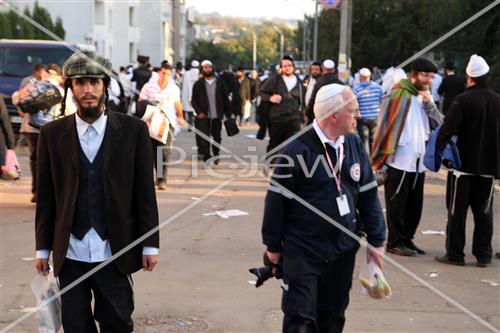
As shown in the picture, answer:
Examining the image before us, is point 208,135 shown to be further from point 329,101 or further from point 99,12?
point 99,12

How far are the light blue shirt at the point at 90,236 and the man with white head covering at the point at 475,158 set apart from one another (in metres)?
4.48

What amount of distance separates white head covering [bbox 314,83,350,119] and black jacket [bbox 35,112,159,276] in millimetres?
1021

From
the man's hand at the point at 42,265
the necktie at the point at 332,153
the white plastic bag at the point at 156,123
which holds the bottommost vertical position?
the man's hand at the point at 42,265

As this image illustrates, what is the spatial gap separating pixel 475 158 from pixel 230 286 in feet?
9.07

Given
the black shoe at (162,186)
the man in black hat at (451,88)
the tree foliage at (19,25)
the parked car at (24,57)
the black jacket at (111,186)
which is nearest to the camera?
the black jacket at (111,186)

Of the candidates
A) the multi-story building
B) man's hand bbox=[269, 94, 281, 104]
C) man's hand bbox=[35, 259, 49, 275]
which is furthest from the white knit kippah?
the multi-story building

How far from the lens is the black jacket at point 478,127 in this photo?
26.1 feet

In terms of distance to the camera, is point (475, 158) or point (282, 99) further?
point (282, 99)

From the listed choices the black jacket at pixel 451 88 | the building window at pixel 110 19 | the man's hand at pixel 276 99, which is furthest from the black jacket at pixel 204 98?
the building window at pixel 110 19

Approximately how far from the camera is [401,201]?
8516 mm

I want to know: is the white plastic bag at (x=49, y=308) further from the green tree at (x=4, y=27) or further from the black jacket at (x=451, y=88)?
the green tree at (x=4, y=27)

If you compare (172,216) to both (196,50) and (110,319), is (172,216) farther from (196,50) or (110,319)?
(196,50)

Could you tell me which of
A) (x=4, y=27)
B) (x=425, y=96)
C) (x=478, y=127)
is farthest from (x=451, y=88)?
(x=4, y=27)

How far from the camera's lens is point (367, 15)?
47406 millimetres
